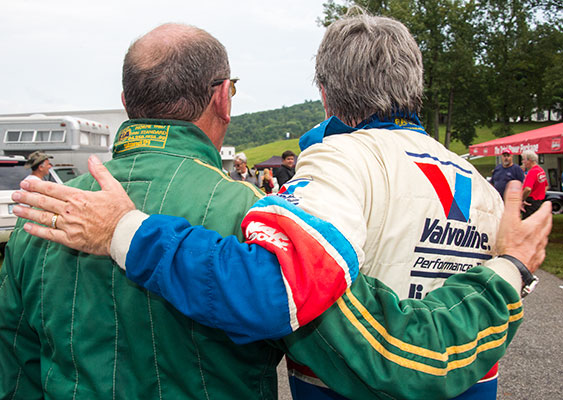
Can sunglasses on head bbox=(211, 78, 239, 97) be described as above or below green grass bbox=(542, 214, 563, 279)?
above

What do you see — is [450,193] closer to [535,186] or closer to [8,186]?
[535,186]

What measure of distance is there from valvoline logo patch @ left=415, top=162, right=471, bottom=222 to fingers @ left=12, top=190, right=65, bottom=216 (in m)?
0.99

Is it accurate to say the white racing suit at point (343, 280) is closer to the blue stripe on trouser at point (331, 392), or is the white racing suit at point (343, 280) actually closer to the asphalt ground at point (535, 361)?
the blue stripe on trouser at point (331, 392)

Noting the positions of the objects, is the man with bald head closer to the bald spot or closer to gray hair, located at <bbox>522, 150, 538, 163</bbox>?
the bald spot

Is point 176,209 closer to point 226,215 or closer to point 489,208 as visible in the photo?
point 226,215

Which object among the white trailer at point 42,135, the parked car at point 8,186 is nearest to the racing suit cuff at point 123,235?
the parked car at point 8,186

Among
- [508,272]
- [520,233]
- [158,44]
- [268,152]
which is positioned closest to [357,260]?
[508,272]

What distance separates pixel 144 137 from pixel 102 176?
0.83ft

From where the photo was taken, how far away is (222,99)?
4.93 feet

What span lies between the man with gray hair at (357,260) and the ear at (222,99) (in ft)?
0.97

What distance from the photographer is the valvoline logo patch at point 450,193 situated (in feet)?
4.64

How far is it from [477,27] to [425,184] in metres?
41.7

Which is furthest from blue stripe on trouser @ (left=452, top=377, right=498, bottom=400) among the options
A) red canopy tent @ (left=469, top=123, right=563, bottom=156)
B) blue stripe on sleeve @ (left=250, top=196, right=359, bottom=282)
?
red canopy tent @ (left=469, top=123, right=563, bottom=156)

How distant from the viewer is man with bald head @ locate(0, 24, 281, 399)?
125cm
